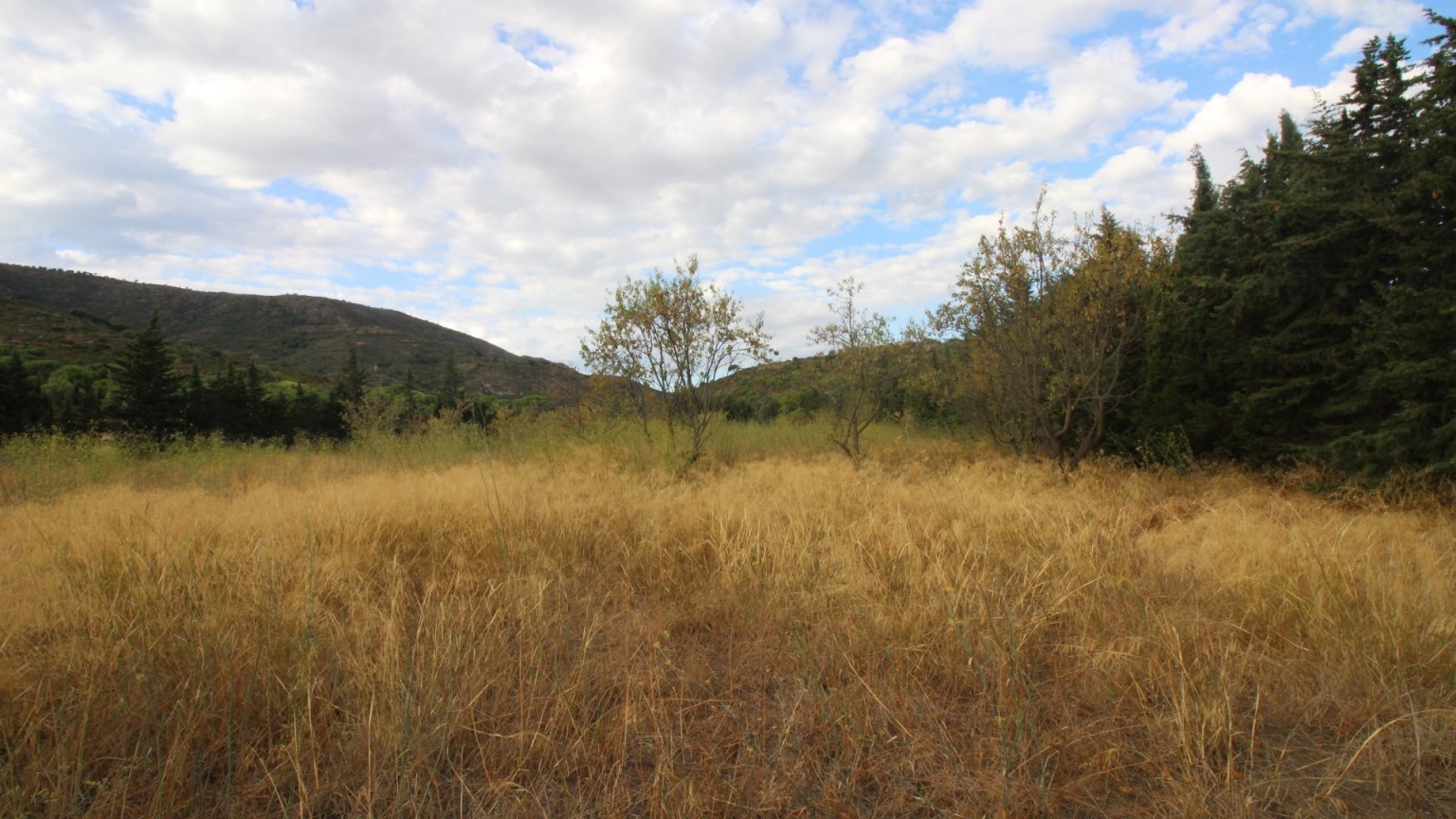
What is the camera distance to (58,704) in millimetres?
2412

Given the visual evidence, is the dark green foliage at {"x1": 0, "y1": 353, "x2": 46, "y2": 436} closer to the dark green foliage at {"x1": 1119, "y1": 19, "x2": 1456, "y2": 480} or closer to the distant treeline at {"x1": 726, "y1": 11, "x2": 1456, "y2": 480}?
the distant treeline at {"x1": 726, "y1": 11, "x2": 1456, "y2": 480}

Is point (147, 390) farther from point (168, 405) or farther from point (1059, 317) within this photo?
point (1059, 317)

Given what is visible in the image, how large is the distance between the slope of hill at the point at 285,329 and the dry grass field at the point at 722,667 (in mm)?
43576

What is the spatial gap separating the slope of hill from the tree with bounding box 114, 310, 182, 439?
87.8 ft

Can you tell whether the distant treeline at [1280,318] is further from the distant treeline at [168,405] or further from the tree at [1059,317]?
the distant treeline at [168,405]

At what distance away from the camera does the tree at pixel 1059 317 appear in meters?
8.20

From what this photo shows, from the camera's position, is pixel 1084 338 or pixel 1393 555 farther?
pixel 1084 338

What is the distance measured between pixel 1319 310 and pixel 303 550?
1181 cm

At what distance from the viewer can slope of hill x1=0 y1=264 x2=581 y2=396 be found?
5231cm

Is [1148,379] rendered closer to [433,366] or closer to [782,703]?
[782,703]

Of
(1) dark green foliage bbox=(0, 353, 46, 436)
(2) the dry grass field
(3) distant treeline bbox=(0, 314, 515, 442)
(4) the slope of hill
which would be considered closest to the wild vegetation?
(2) the dry grass field

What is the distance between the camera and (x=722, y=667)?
9.52ft

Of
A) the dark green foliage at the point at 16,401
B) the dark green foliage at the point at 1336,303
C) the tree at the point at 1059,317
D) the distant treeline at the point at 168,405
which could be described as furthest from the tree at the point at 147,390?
the dark green foliage at the point at 1336,303

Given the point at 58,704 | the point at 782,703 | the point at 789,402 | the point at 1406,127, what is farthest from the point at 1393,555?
the point at 789,402
